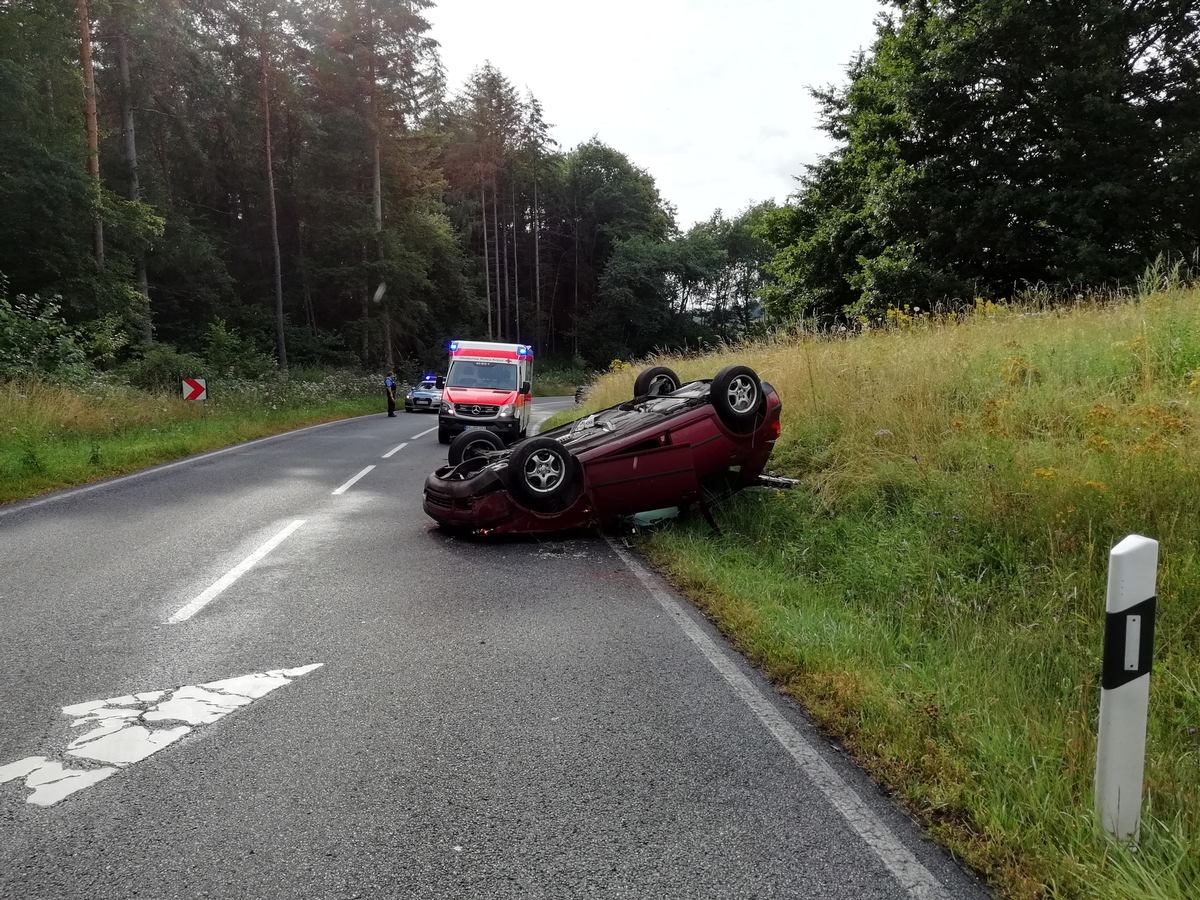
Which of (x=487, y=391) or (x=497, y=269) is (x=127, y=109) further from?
(x=497, y=269)

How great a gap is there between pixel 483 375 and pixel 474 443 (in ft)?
27.3

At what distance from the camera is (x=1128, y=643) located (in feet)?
7.33

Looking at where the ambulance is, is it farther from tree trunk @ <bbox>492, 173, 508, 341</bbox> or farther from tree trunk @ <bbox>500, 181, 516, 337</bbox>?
tree trunk @ <bbox>500, 181, 516, 337</bbox>

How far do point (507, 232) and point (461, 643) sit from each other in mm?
57791

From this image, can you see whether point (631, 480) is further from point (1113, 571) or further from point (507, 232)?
point (507, 232)

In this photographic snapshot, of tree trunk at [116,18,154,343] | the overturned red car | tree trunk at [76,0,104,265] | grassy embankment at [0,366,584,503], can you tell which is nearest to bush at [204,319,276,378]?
tree trunk at [116,18,154,343]

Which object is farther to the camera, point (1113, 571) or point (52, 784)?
point (52, 784)

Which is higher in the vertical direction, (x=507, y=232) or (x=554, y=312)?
(x=507, y=232)

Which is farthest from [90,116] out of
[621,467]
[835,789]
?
[835,789]

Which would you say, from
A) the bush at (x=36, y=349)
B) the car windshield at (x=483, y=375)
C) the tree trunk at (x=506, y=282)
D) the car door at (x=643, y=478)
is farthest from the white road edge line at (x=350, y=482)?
the tree trunk at (x=506, y=282)

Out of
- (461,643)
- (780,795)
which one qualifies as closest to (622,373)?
(461,643)

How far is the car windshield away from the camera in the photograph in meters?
17.0

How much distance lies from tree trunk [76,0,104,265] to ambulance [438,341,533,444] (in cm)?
1357

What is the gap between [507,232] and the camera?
58.8m
